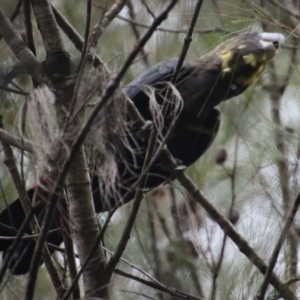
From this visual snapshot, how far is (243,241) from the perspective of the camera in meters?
1.48

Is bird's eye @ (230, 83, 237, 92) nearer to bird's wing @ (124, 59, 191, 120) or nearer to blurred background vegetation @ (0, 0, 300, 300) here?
blurred background vegetation @ (0, 0, 300, 300)

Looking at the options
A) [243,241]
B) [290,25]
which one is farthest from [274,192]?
[290,25]

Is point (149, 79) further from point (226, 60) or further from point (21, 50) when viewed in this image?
point (21, 50)

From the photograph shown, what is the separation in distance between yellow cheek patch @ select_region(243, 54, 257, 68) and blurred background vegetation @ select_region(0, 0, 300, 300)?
0.05 meters

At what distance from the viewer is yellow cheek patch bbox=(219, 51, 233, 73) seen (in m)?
1.60

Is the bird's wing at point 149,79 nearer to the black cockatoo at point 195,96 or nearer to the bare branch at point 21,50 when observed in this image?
the black cockatoo at point 195,96

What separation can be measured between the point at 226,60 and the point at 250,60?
0.19 meters

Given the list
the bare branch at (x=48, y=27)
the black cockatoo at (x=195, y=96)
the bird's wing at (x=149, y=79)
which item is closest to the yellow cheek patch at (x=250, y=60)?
the black cockatoo at (x=195, y=96)

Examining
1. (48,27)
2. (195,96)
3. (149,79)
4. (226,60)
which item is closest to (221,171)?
(195,96)

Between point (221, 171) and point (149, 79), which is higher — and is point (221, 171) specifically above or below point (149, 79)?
below

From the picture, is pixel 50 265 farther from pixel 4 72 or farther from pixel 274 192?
pixel 274 192

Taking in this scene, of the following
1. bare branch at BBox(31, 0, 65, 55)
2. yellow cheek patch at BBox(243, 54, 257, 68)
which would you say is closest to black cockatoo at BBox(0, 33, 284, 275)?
yellow cheek patch at BBox(243, 54, 257, 68)

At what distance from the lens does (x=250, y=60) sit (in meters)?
1.86

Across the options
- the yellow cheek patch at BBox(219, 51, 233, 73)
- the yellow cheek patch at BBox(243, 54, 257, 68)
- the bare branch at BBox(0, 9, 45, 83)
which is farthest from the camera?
the yellow cheek patch at BBox(243, 54, 257, 68)
